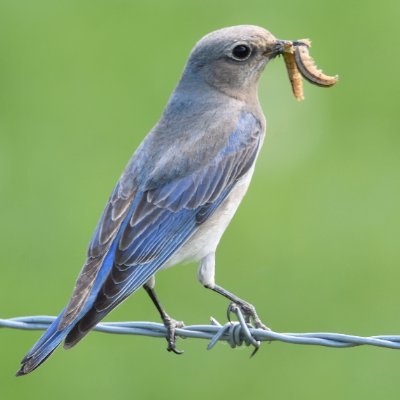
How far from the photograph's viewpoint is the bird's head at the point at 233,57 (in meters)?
9.84

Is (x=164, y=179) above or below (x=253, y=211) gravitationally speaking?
above

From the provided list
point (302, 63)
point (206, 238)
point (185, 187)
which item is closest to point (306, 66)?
point (302, 63)

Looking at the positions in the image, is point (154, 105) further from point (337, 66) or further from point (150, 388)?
point (150, 388)

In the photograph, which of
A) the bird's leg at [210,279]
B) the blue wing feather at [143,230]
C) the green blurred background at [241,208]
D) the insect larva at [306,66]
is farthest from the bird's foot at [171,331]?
the insect larva at [306,66]

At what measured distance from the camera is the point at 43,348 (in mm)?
8359

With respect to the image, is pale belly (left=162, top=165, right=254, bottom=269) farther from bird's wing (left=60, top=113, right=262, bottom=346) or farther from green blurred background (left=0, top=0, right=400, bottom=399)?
green blurred background (left=0, top=0, right=400, bottom=399)

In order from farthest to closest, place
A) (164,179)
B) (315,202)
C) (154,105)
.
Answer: (154,105), (315,202), (164,179)

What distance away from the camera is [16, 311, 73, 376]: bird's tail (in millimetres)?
8297

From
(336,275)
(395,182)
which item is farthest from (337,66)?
(336,275)

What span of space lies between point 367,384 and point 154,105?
366 cm

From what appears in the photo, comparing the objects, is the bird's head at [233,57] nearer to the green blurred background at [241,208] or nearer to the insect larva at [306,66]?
the insect larva at [306,66]

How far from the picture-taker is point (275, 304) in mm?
→ 11422

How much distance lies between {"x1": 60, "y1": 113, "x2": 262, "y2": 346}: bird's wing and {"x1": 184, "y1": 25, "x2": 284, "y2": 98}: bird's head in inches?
9.6

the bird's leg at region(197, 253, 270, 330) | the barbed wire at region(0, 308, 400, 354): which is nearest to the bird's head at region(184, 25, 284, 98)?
the bird's leg at region(197, 253, 270, 330)
